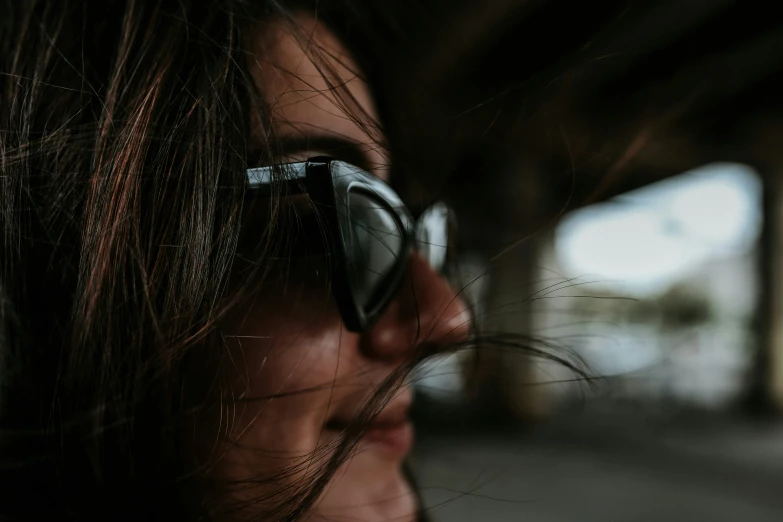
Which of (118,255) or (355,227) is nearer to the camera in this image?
(118,255)

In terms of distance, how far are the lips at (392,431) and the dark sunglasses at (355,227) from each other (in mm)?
114

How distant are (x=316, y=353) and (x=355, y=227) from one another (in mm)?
136

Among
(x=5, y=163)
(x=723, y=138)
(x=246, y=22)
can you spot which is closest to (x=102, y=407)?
(x=5, y=163)

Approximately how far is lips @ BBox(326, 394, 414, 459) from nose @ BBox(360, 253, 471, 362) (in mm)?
64

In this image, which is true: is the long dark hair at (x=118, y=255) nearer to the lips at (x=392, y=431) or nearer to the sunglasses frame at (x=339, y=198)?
the sunglasses frame at (x=339, y=198)

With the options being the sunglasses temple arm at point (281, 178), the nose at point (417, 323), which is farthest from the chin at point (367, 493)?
the sunglasses temple arm at point (281, 178)

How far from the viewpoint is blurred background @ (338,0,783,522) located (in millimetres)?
768

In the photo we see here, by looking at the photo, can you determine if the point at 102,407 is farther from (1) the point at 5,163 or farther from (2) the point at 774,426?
(2) the point at 774,426

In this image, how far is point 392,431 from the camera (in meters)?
0.65

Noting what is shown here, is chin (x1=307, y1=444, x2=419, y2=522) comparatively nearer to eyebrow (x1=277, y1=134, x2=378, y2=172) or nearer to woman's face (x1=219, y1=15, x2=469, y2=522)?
woman's face (x1=219, y1=15, x2=469, y2=522)

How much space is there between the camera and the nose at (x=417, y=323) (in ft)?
2.02

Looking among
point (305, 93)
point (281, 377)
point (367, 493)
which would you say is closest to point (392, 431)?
point (367, 493)

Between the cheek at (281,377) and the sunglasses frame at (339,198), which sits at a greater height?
the sunglasses frame at (339,198)

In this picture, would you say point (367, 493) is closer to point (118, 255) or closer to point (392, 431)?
point (392, 431)
